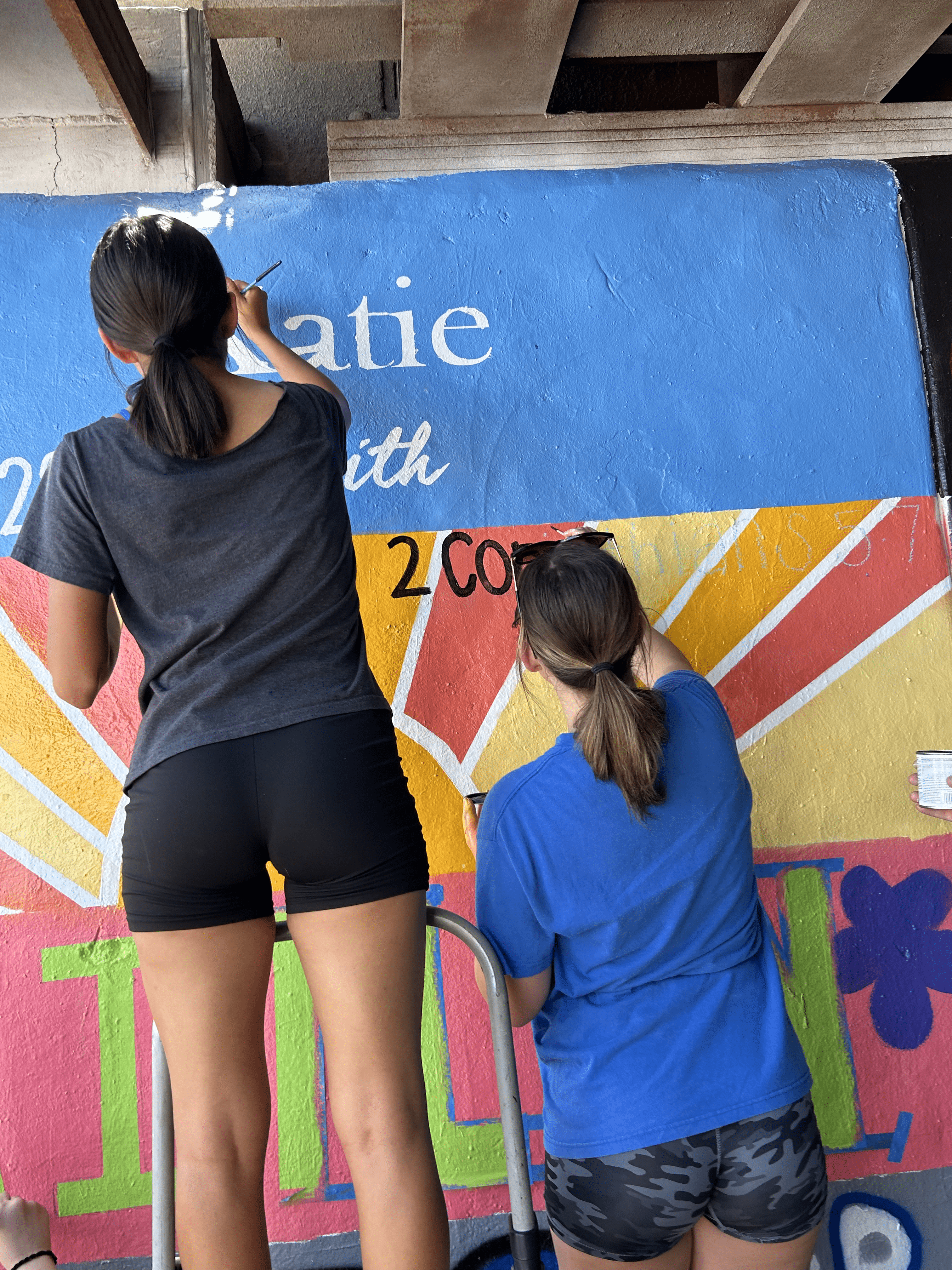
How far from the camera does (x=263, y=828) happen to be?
1305 mm

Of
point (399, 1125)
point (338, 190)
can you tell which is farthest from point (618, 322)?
point (399, 1125)

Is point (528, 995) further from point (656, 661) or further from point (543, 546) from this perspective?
point (543, 546)

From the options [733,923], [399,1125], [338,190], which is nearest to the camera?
[399,1125]

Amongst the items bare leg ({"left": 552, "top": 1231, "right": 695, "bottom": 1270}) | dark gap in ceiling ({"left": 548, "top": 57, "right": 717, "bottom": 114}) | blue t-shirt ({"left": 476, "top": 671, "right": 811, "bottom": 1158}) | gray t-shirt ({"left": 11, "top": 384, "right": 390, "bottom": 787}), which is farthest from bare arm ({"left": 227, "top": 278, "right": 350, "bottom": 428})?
bare leg ({"left": 552, "top": 1231, "right": 695, "bottom": 1270})

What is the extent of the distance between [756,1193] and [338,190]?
6.80 feet

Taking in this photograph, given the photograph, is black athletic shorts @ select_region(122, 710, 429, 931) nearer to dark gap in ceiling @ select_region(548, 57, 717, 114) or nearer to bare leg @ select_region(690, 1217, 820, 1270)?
bare leg @ select_region(690, 1217, 820, 1270)

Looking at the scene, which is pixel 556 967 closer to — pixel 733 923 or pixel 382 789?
pixel 733 923

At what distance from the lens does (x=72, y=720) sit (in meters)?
2.01

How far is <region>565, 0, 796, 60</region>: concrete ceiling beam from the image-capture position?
2145mm

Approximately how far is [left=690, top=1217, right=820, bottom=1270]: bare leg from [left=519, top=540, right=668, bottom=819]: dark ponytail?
66 centimetres

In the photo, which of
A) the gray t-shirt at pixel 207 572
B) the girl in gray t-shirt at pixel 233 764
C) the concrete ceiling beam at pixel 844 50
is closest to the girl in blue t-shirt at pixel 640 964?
the girl in gray t-shirt at pixel 233 764

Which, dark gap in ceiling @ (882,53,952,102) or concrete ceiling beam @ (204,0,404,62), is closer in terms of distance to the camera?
concrete ceiling beam @ (204,0,404,62)

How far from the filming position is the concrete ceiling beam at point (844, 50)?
2102 mm

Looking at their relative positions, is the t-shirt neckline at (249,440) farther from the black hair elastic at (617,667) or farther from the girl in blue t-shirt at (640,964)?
the black hair elastic at (617,667)
